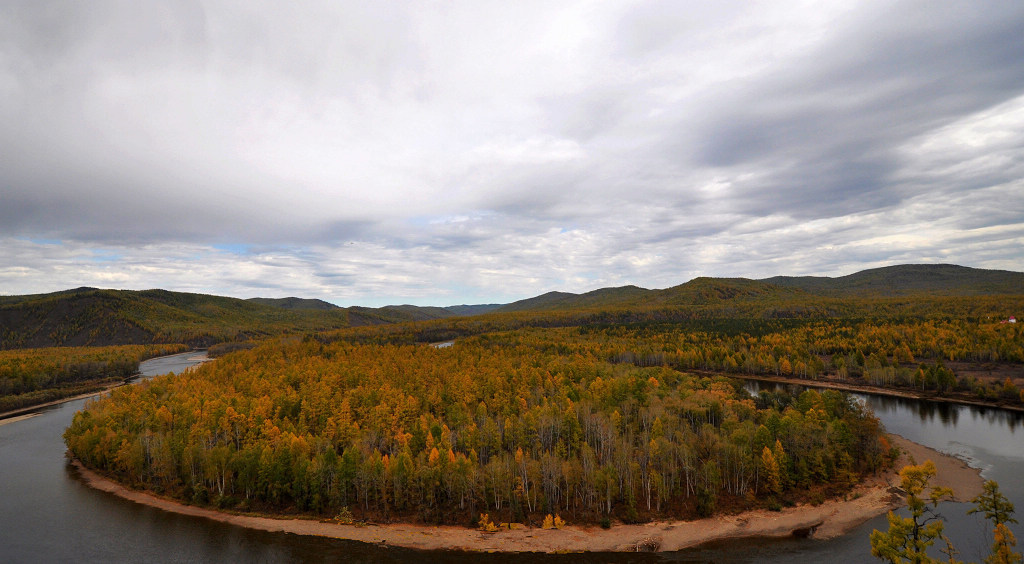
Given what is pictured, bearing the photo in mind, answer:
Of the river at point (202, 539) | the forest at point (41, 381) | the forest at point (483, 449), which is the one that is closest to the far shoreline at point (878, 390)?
the river at point (202, 539)

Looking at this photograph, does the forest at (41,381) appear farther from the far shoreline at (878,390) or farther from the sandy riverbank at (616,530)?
the far shoreline at (878,390)

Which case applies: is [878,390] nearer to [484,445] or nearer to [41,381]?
[484,445]

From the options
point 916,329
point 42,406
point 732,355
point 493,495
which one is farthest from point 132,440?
point 916,329

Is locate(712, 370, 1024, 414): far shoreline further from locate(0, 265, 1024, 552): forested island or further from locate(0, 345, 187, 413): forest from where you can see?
locate(0, 345, 187, 413): forest

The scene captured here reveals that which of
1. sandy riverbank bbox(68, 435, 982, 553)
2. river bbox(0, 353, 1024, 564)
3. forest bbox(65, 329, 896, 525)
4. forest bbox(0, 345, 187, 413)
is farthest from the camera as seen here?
forest bbox(0, 345, 187, 413)

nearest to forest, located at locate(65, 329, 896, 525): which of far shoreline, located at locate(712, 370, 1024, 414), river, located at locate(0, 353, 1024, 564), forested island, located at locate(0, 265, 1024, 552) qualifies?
forested island, located at locate(0, 265, 1024, 552)

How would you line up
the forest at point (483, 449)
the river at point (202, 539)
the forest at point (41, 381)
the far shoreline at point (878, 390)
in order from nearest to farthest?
the river at point (202, 539), the forest at point (483, 449), the far shoreline at point (878, 390), the forest at point (41, 381)

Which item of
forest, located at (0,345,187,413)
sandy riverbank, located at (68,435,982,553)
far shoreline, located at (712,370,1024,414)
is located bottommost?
sandy riverbank, located at (68,435,982,553)

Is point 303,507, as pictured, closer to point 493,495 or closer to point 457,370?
point 493,495
